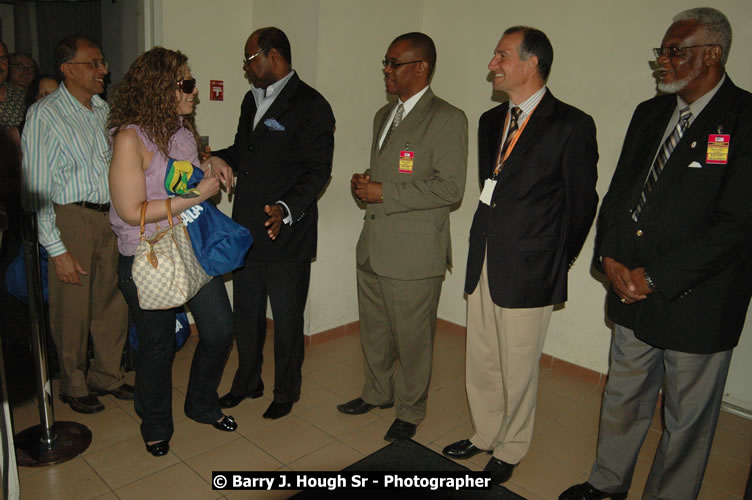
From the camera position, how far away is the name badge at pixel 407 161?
2643 millimetres

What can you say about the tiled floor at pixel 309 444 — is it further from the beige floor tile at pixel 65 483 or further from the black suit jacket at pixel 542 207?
the black suit jacket at pixel 542 207

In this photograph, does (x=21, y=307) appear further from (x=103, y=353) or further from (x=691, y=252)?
(x=691, y=252)

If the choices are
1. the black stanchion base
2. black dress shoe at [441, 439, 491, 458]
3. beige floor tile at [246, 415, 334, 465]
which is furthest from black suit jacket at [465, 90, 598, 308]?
the black stanchion base

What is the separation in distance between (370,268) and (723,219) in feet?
5.20

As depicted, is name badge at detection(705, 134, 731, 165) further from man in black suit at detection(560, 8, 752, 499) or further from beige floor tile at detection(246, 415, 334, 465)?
beige floor tile at detection(246, 415, 334, 465)

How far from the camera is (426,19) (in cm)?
427

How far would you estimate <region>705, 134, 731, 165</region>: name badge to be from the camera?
6.44ft

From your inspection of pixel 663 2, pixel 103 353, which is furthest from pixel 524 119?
pixel 103 353

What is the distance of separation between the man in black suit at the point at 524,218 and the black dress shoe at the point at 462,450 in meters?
0.14

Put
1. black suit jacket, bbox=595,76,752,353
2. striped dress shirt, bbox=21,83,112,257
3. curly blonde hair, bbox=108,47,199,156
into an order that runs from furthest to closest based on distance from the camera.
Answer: striped dress shirt, bbox=21,83,112,257 < curly blonde hair, bbox=108,47,199,156 < black suit jacket, bbox=595,76,752,353

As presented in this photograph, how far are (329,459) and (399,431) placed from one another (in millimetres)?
395

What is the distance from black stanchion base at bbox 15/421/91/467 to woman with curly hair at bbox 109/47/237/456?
342 mm

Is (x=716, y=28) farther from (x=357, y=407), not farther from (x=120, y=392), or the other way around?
(x=120, y=392)

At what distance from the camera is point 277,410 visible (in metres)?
2.97
